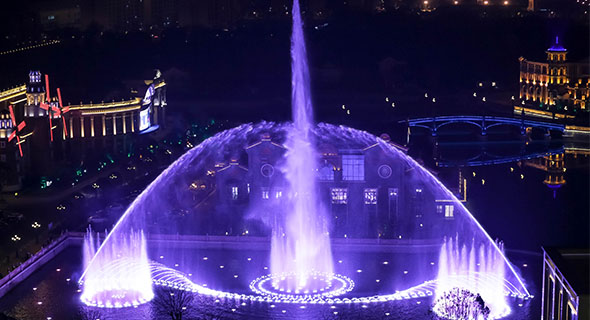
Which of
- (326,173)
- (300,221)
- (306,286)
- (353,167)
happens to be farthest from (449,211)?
(306,286)

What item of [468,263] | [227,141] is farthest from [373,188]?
[227,141]

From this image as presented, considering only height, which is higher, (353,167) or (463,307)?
(353,167)

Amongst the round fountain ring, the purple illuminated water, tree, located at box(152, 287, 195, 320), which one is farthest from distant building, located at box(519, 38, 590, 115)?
tree, located at box(152, 287, 195, 320)

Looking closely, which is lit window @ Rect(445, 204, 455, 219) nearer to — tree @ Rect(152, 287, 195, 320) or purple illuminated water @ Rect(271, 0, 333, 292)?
purple illuminated water @ Rect(271, 0, 333, 292)

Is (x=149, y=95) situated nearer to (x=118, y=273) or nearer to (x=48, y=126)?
(x=48, y=126)

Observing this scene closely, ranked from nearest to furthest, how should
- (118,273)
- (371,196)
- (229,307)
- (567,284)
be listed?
(567,284) → (229,307) → (118,273) → (371,196)

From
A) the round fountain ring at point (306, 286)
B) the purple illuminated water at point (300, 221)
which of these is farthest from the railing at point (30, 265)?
the purple illuminated water at point (300, 221)
